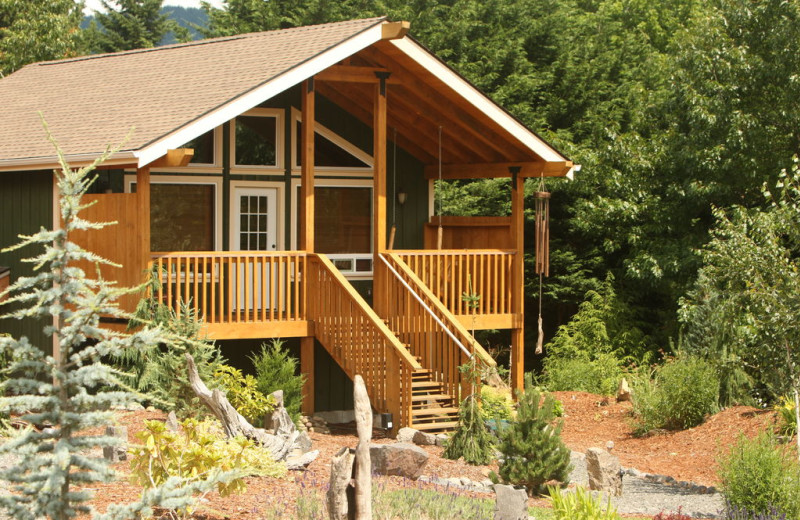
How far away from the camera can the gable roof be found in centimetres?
1326

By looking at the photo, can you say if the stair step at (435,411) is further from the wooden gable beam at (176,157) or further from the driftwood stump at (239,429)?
the wooden gable beam at (176,157)

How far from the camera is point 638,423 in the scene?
15547mm

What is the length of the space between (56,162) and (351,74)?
4.26 meters

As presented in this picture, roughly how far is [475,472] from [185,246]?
650cm

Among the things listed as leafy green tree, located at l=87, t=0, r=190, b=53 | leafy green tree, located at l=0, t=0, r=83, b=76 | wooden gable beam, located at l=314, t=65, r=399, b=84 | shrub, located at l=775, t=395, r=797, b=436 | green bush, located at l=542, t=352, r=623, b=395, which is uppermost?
leafy green tree, located at l=87, t=0, r=190, b=53

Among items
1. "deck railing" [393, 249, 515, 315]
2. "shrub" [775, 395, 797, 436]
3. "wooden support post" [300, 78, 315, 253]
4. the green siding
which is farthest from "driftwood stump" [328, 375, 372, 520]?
the green siding

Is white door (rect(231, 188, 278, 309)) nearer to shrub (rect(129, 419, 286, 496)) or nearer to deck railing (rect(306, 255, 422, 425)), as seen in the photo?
deck railing (rect(306, 255, 422, 425))

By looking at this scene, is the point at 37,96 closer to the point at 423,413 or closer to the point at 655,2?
the point at 423,413

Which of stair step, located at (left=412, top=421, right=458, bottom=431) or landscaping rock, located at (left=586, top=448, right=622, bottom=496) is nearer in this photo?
landscaping rock, located at (left=586, top=448, right=622, bottom=496)

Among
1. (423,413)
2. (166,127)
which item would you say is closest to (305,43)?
(166,127)

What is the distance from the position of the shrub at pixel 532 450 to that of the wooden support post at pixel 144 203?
5201 millimetres

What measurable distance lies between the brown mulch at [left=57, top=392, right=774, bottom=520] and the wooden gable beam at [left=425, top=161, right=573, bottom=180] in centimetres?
377

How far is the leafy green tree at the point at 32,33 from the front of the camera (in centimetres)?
2752

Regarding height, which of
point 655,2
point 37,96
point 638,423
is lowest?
point 638,423
